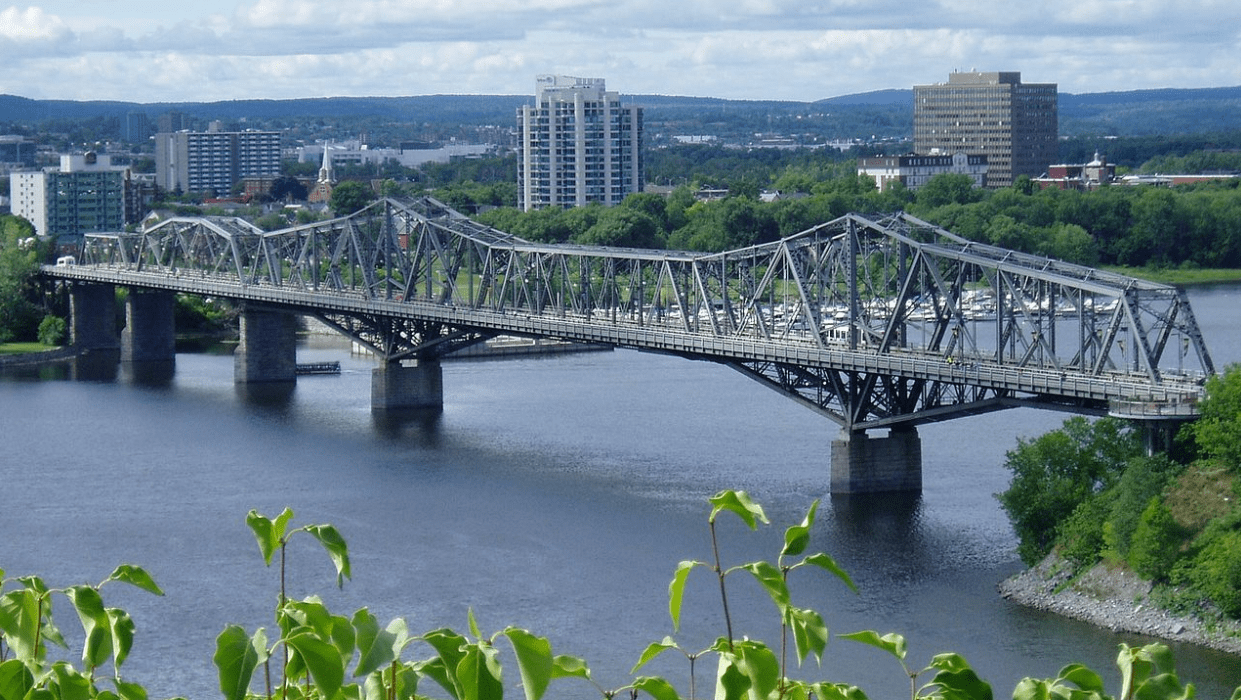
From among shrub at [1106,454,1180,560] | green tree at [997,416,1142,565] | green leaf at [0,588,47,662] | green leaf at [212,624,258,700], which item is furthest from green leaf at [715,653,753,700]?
green tree at [997,416,1142,565]

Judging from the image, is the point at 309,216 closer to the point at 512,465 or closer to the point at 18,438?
the point at 18,438

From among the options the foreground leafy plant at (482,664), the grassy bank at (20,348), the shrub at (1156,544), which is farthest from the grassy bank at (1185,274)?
the foreground leafy plant at (482,664)

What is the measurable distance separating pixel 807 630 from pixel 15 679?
10.3ft

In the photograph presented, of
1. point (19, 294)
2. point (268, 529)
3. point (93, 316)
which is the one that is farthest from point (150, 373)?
point (268, 529)

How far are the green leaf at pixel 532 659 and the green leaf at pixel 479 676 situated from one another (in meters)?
0.10

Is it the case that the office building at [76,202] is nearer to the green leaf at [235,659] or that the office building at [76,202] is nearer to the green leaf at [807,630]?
the green leaf at [235,659]

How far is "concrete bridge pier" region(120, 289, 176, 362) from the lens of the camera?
4094 inches

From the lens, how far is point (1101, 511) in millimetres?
46000

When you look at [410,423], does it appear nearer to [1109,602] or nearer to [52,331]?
[52,331]

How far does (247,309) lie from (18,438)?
819 inches

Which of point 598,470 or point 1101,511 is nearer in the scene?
point 1101,511

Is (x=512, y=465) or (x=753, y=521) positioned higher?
(x=753, y=521)

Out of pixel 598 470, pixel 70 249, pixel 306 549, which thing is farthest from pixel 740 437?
pixel 70 249

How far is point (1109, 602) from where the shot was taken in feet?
141
